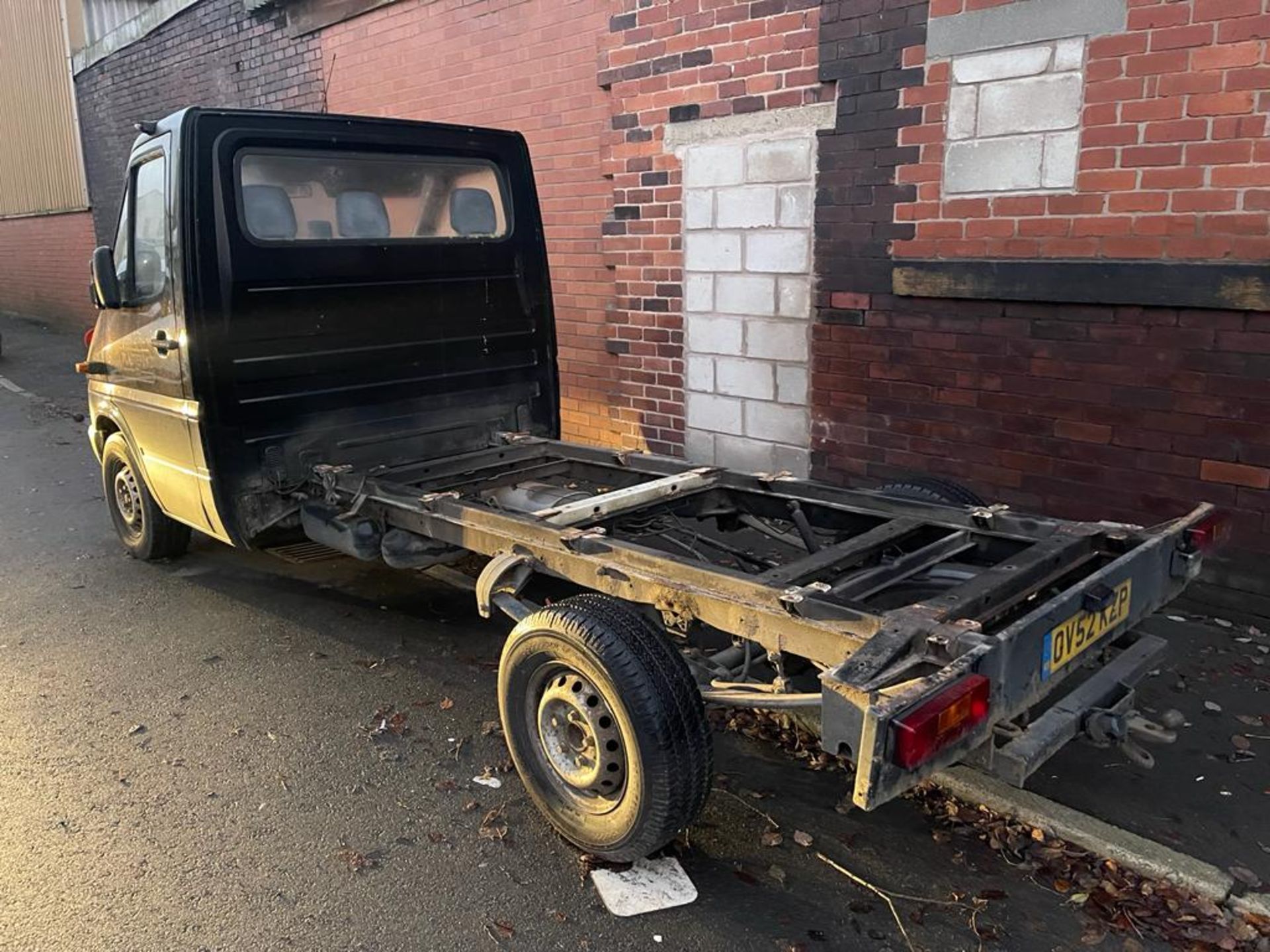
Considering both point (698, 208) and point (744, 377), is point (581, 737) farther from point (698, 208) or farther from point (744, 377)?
point (698, 208)

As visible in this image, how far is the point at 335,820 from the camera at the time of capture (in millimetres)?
3475

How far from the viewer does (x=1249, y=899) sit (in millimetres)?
2920

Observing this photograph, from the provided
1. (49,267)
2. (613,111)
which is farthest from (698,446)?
(49,267)

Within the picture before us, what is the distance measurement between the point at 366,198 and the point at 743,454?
9.68 feet

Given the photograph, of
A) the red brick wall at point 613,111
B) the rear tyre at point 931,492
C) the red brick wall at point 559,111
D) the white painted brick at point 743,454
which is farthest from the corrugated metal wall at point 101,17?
the rear tyre at point 931,492

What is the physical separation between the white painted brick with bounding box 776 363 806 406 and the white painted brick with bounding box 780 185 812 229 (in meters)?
0.85

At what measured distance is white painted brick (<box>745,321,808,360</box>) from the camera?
6258 mm

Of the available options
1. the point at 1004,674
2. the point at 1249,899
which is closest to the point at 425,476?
the point at 1004,674

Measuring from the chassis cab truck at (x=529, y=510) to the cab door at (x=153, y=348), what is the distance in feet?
0.07

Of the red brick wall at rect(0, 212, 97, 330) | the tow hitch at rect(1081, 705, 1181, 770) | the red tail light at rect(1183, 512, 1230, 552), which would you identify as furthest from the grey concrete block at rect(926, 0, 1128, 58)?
the red brick wall at rect(0, 212, 97, 330)

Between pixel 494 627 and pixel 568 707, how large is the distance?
6.36 ft

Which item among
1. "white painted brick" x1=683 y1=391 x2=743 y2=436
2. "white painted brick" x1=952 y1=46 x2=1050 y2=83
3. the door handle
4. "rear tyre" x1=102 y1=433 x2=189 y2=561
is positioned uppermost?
"white painted brick" x1=952 y1=46 x2=1050 y2=83

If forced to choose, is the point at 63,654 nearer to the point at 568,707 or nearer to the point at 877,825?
the point at 568,707

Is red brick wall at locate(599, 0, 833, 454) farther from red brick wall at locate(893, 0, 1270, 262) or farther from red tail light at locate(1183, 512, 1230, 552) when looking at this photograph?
red tail light at locate(1183, 512, 1230, 552)
